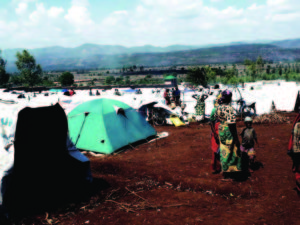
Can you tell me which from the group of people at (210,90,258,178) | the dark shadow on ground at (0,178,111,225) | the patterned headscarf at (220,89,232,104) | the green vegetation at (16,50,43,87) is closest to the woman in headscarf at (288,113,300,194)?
the group of people at (210,90,258,178)

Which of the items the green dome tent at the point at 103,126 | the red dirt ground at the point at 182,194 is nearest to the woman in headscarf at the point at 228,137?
the red dirt ground at the point at 182,194

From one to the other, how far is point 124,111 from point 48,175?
505 centimetres

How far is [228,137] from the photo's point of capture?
18.7 ft

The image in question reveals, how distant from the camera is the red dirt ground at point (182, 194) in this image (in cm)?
443

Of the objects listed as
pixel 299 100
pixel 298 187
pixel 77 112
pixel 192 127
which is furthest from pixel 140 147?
pixel 299 100

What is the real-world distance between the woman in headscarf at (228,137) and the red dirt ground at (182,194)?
44 cm

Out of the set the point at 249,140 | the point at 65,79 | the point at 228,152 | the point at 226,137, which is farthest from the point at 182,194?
the point at 65,79

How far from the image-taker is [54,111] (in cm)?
560

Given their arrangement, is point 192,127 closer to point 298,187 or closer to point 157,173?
point 157,173

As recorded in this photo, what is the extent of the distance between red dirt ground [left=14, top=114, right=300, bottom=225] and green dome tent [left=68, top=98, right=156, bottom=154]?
0.77 m

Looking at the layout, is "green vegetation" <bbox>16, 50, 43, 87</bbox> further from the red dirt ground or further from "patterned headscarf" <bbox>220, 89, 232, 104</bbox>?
"patterned headscarf" <bbox>220, 89, 232, 104</bbox>

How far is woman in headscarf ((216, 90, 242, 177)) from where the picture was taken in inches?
222

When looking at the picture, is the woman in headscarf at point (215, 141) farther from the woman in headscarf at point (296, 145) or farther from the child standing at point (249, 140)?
the woman in headscarf at point (296, 145)

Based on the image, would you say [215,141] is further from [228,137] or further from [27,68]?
[27,68]
